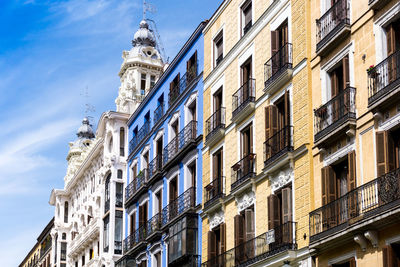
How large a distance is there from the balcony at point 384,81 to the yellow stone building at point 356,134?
0.03m

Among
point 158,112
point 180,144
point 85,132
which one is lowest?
point 180,144

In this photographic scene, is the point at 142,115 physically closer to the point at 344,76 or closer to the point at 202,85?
the point at 202,85

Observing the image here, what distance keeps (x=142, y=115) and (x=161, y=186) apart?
25.9 feet

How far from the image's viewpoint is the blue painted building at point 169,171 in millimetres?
40688

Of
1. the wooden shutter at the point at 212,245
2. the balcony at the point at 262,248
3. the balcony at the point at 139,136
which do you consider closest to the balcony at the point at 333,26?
the balcony at the point at 262,248

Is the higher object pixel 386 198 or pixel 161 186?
pixel 161 186

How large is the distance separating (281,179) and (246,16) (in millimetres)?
9605

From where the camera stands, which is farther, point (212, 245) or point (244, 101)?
point (212, 245)

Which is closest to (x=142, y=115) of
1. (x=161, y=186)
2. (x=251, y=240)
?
(x=161, y=186)

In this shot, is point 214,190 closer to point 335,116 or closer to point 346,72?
point 335,116

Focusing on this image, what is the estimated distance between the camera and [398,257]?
24.0 metres

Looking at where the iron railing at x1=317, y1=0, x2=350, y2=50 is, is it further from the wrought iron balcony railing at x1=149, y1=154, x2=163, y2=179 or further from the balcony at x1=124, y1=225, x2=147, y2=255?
the balcony at x1=124, y1=225, x2=147, y2=255

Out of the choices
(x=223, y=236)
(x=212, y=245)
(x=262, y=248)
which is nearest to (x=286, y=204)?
(x=262, y=248)

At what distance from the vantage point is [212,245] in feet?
124
